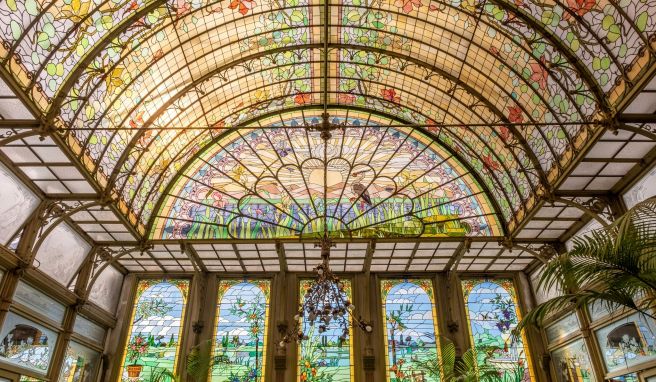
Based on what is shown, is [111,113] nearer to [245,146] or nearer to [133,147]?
[133,147]

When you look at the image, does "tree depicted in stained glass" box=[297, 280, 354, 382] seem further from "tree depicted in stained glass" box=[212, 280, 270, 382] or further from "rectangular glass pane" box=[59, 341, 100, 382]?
"rectangular glass pane" box=[59, 341, 100, 382]

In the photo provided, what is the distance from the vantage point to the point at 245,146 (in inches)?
622

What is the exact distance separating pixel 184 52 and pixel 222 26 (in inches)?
50.6

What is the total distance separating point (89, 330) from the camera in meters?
14.6

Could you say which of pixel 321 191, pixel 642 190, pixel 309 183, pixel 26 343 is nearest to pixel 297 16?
pixel 309 183

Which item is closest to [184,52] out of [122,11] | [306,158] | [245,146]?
[122,11]

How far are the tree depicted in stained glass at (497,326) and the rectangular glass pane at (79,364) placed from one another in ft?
41.3

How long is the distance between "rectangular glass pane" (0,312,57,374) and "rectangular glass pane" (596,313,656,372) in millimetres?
14540

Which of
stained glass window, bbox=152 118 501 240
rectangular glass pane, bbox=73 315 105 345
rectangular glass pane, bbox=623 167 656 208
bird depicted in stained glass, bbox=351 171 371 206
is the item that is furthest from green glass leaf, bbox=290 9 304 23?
rectangular glass pane, bbox=73 315 105 345

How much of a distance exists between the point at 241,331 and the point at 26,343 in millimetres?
6385

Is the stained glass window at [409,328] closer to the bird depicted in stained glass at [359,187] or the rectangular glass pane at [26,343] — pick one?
the bird depicted in stained glass at [359,187]

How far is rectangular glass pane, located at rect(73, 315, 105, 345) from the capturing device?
13893mm

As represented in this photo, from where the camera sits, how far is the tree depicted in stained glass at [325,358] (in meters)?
15.0

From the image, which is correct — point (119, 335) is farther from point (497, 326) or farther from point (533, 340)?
point (533, 340)
